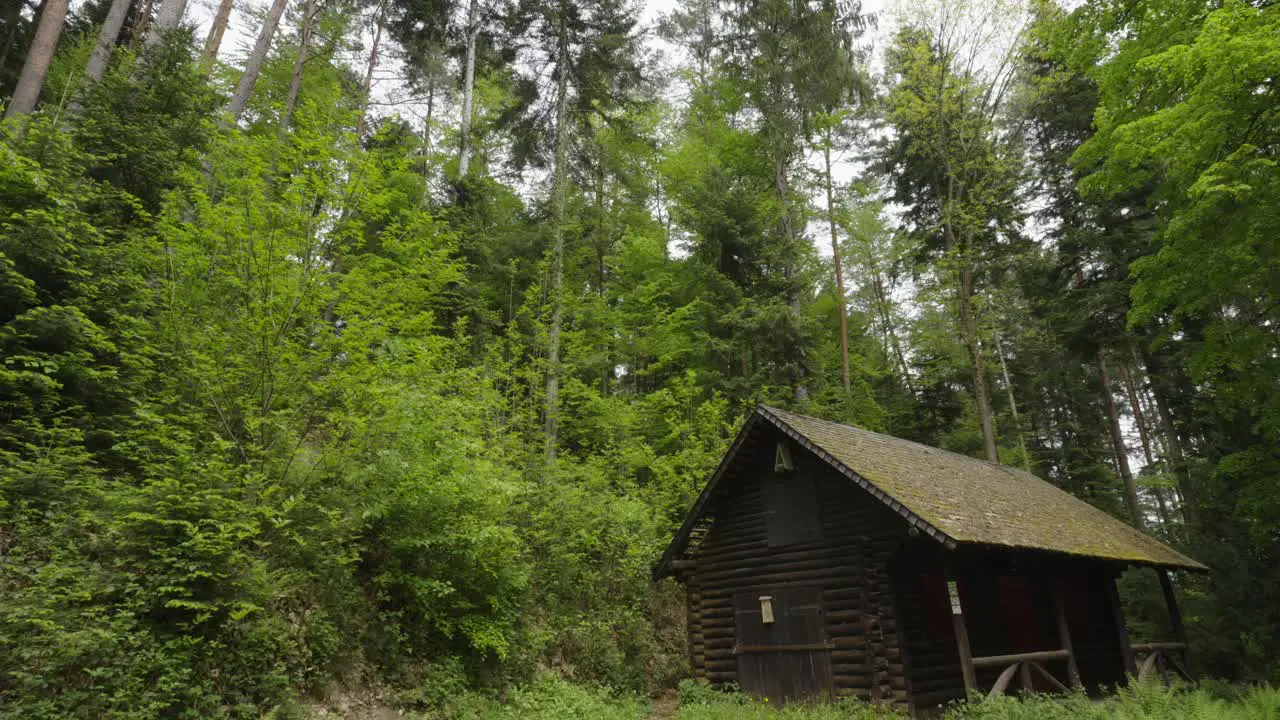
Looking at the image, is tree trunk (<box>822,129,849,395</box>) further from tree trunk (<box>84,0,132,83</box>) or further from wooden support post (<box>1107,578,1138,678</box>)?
tree trunk (<box>84,0,132,83</box>)

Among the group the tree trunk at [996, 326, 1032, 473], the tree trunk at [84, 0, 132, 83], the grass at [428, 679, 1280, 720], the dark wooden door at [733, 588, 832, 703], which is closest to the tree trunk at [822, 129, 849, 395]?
the tree trunk at [996, 326, 1032, 473]

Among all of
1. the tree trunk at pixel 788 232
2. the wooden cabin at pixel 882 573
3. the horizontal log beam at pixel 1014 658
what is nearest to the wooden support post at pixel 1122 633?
the wooden cabin at pixel 882 573

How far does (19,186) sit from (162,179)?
112 inches

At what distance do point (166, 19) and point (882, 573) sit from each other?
1817cm

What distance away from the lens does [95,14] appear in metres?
19.3

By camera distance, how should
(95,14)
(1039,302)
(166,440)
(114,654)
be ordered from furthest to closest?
(1039,302), (95,14), (166,440), (114,654)

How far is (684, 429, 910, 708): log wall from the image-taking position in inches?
466

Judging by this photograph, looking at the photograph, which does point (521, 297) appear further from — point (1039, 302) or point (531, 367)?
point (1039, 302)

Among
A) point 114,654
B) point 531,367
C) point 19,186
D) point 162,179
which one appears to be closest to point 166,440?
point 114,654

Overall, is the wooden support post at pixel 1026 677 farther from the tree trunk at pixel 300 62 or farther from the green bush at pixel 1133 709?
the tree trunk at pixel 300 62

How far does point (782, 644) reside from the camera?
43.4ft

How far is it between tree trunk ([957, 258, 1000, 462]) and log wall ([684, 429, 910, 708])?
10547 mm

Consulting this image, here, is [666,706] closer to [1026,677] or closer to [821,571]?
[821,571]

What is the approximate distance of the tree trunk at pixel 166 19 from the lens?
1329 cm
